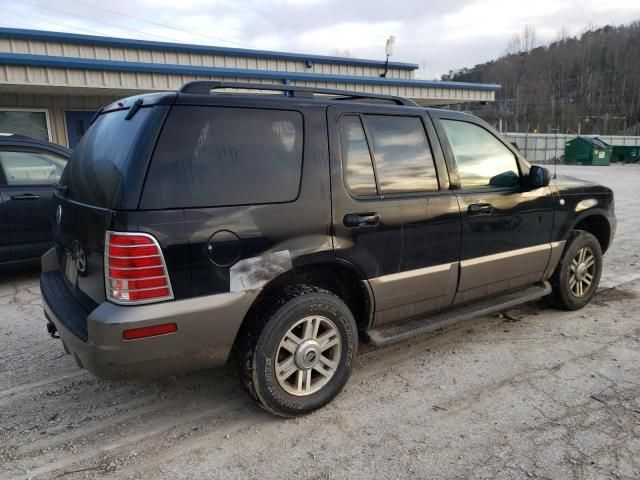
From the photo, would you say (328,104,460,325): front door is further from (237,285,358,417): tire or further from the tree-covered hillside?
the tree-covered hillside

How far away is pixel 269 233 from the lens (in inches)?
105

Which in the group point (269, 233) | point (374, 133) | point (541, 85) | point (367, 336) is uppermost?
point (541, 85)

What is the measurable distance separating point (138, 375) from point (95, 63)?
29.7ft

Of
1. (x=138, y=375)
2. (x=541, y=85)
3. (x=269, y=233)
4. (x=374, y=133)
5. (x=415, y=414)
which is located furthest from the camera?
(x=541, y=85)

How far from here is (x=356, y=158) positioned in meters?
3.07

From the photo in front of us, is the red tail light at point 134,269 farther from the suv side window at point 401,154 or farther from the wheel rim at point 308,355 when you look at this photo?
the suv side window at point 401,154

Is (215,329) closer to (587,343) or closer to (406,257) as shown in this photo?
(406,257)

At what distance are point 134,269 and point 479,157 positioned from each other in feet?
8.97

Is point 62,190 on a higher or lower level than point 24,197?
higher

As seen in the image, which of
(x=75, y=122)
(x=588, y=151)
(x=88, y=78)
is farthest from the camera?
(x=588, y=151)

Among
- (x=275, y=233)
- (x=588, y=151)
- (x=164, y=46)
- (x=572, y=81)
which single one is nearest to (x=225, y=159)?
(x=275, y=233)

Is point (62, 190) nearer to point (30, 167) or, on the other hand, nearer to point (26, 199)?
point (26, 199)

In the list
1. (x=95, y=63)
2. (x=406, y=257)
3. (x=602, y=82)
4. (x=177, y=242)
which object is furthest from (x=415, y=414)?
(x=602, y=82)

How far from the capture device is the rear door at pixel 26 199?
5414mm
